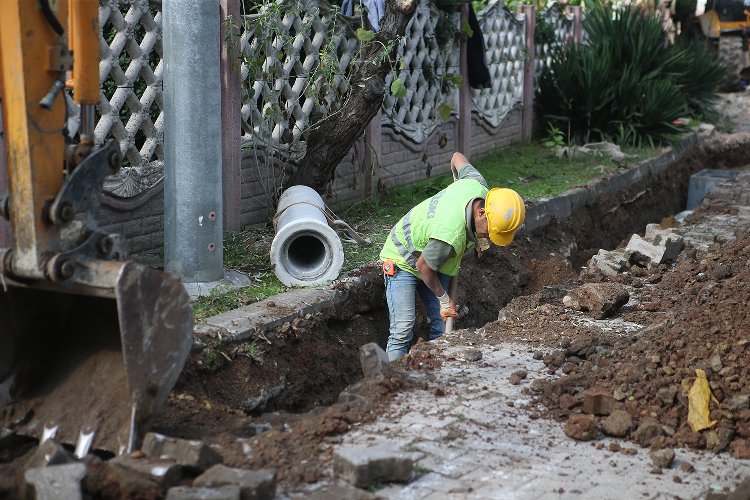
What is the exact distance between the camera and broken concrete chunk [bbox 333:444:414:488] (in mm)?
4047

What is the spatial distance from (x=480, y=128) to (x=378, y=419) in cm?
859

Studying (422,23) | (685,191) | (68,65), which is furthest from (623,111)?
(68,65)

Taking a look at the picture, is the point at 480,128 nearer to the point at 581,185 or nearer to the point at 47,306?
the point at 581,185

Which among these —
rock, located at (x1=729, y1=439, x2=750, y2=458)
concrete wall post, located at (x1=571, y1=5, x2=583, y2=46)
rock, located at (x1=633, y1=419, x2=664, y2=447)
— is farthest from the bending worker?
concrete wall post, located at (x1=571, y1=5, x2=583, y2=46)

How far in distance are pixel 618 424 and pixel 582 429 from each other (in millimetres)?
185

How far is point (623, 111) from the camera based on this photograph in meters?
14.1

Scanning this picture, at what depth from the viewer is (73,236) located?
13.5 ft

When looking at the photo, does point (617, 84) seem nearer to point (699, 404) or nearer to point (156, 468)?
point (699, 404)

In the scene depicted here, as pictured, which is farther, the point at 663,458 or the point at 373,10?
the point at 373,10

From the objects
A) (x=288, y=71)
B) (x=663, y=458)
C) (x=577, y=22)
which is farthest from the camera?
(x=577, y=22)

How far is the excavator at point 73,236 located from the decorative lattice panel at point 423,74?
628 cm

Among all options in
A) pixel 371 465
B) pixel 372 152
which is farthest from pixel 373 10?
pixel 371 465

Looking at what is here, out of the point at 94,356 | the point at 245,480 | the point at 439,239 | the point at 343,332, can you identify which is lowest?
the point at 343,332

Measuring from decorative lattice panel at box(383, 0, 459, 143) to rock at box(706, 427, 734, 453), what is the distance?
6.22 metres
